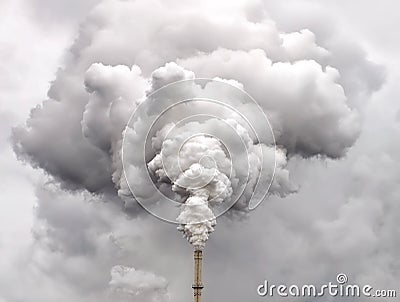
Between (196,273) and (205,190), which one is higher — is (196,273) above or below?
below

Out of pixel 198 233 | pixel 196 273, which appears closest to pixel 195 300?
pixel 196 273

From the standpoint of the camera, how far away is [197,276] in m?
110

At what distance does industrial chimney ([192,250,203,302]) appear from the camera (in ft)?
361

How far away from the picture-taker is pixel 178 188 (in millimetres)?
108688

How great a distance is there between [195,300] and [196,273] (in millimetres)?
5033

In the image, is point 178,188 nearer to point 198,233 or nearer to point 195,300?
point 198,233

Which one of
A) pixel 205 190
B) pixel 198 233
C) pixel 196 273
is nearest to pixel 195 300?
pixel 196 273

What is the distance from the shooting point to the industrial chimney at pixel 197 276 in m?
110

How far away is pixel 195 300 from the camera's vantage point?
11150cm

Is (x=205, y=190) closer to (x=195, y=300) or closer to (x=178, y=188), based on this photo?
(x=178, y=188)

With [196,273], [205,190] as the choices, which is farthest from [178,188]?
[196,273]

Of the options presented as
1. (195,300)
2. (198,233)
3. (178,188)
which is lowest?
(195,300)

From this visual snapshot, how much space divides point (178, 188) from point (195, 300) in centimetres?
1957

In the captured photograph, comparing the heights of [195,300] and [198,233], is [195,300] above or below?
below
